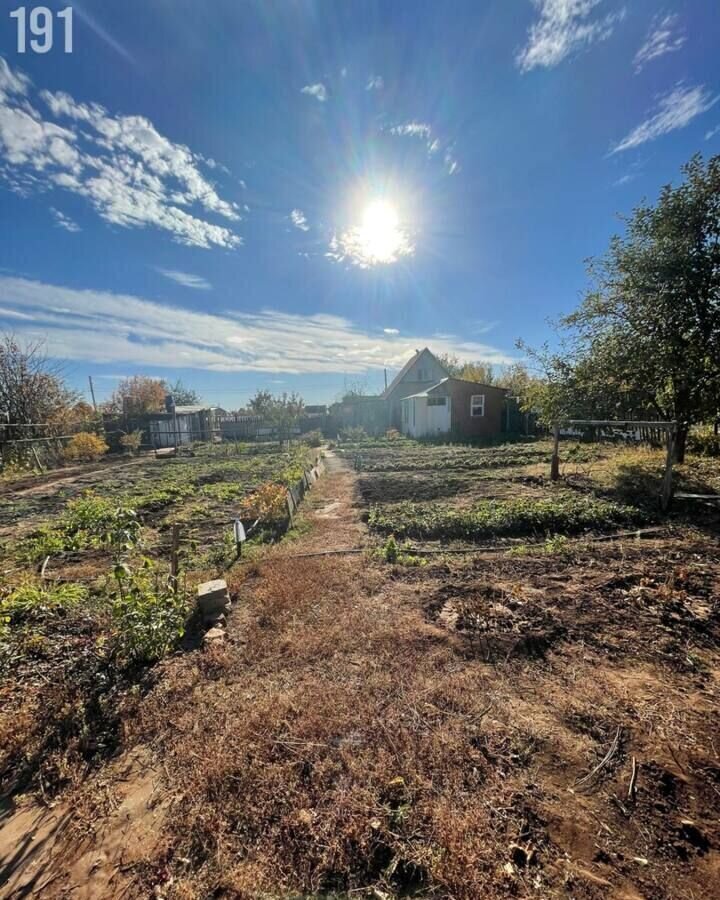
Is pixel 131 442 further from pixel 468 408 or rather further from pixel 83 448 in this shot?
pixel 468 408

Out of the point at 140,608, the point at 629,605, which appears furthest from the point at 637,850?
the point at 140,608

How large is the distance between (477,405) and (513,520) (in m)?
17.5

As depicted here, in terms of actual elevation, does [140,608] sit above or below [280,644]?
above

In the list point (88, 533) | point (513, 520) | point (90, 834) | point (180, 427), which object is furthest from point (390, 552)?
point (180, 427)

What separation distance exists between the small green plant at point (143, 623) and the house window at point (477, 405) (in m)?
21.6

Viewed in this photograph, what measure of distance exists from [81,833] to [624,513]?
7.67 metres

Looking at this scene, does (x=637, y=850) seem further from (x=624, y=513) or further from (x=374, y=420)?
(x=374, y=420)

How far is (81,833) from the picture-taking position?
1933 mm

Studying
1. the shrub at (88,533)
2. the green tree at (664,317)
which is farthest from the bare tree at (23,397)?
the green tree at (664,317)

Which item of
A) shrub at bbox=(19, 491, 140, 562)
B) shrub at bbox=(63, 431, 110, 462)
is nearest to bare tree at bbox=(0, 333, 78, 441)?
shrub at bbox=(63, 431, 110, 462)

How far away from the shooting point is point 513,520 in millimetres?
6395

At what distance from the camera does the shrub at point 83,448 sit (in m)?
17.4

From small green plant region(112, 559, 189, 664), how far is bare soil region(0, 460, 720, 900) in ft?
0.68

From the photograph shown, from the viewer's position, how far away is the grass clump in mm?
6266
